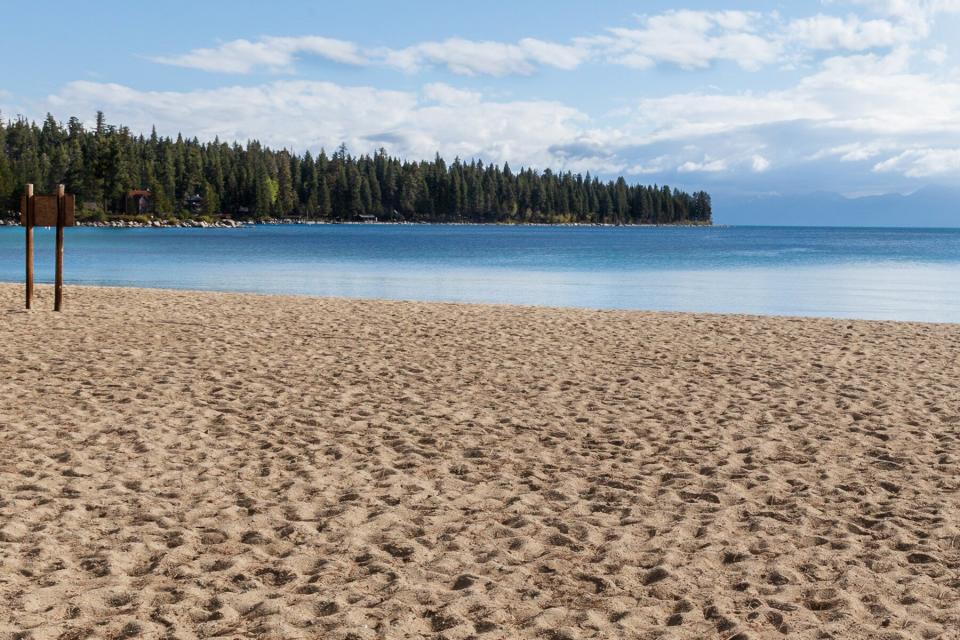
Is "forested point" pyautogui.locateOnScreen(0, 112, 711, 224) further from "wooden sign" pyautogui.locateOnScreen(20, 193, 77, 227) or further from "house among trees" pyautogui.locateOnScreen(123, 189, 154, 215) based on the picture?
"wooden sign" pyautogui.locateOnScreen(20, 193, 77, 227)

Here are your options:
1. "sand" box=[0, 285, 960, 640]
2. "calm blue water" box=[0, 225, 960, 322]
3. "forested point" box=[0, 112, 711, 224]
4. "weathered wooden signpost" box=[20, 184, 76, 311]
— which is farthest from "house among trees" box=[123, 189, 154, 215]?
"sand" box=[0, 285, 960, 640]

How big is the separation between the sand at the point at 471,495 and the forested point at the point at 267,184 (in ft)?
317

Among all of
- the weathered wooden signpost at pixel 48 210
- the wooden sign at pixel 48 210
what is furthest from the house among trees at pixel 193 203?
the wooden sign at pixel 48 210

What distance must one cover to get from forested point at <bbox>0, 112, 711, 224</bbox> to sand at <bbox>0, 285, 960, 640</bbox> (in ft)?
317

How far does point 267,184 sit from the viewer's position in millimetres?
139875

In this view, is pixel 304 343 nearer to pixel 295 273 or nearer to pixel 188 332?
pixel 188 332

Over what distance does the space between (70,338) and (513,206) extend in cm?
16891

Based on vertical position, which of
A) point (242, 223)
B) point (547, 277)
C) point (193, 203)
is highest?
point (193, 203)

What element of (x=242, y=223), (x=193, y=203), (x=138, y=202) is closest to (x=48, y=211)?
(x=138, y=202)

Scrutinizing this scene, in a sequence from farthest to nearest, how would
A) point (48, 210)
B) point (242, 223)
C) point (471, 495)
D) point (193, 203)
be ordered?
point (242, 223) → point (193, 203) → point (48, 210) → point (471, 495)

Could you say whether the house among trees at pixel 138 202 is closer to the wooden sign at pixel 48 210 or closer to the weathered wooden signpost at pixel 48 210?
the weathered wooden signpost at pixel 48 210

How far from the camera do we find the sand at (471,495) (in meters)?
4.43

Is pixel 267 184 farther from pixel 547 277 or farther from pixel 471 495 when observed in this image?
pixel 471 495

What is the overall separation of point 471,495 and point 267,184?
139619 mm
